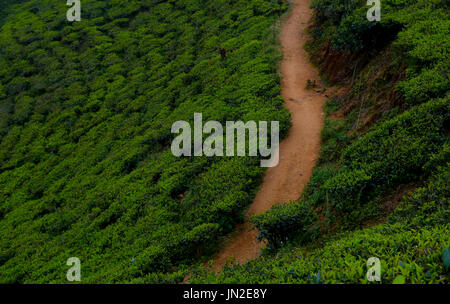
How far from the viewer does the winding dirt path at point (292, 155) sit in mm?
9180

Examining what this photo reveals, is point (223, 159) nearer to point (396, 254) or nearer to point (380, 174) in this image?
point (380, 174)

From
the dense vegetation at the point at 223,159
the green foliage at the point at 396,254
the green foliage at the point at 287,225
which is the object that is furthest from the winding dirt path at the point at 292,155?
the green foliage at the point at 396,254

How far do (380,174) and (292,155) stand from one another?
4166 mm

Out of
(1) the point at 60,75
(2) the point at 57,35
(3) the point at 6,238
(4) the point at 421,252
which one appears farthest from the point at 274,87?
(2) the point at 57,35

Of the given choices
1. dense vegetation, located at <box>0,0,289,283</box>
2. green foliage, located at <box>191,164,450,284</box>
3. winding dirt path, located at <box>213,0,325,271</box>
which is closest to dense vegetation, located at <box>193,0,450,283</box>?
green foliage, located at <box>191,164,450,284</box>

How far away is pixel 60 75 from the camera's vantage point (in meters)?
28.5

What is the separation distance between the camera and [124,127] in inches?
810

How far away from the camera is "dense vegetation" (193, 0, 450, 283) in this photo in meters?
4.86

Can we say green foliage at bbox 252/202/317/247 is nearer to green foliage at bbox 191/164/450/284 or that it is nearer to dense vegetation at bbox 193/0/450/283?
dense vegetation at bbox 193/0/450/283

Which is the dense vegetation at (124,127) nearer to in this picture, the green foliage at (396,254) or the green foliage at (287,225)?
the green foliage at (287,225)

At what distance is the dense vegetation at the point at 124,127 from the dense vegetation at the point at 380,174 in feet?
7.49

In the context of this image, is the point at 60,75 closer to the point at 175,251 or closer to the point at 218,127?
the point at 218,127
